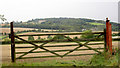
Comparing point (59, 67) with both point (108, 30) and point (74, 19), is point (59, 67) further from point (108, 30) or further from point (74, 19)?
point (74, 19)

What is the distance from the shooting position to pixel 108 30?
394 inches

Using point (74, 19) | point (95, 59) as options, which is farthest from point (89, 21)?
point (95, 59)

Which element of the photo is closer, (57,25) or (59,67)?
(59,67)

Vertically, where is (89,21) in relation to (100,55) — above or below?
above

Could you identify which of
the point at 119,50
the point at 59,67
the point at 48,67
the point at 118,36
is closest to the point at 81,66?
the point at 59,67

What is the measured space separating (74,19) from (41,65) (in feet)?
69.0

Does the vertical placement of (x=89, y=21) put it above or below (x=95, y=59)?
above

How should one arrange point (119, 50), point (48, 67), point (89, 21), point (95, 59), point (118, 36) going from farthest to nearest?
point (89, 21) → point (118, 36) → point (119, 50) → point (95, 59) → point (48, 67)

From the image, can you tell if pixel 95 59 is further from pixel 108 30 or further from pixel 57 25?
pixel 57 25

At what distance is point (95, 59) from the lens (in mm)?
8547

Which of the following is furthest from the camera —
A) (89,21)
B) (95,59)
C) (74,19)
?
(74,19)

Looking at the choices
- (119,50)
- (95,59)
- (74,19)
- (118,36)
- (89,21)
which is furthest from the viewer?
(74,19)

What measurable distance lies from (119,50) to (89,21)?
1705 centimetres

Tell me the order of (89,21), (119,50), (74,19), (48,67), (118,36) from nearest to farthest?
(48,67), (119,50), (118,36), (89,21), (74,19)
